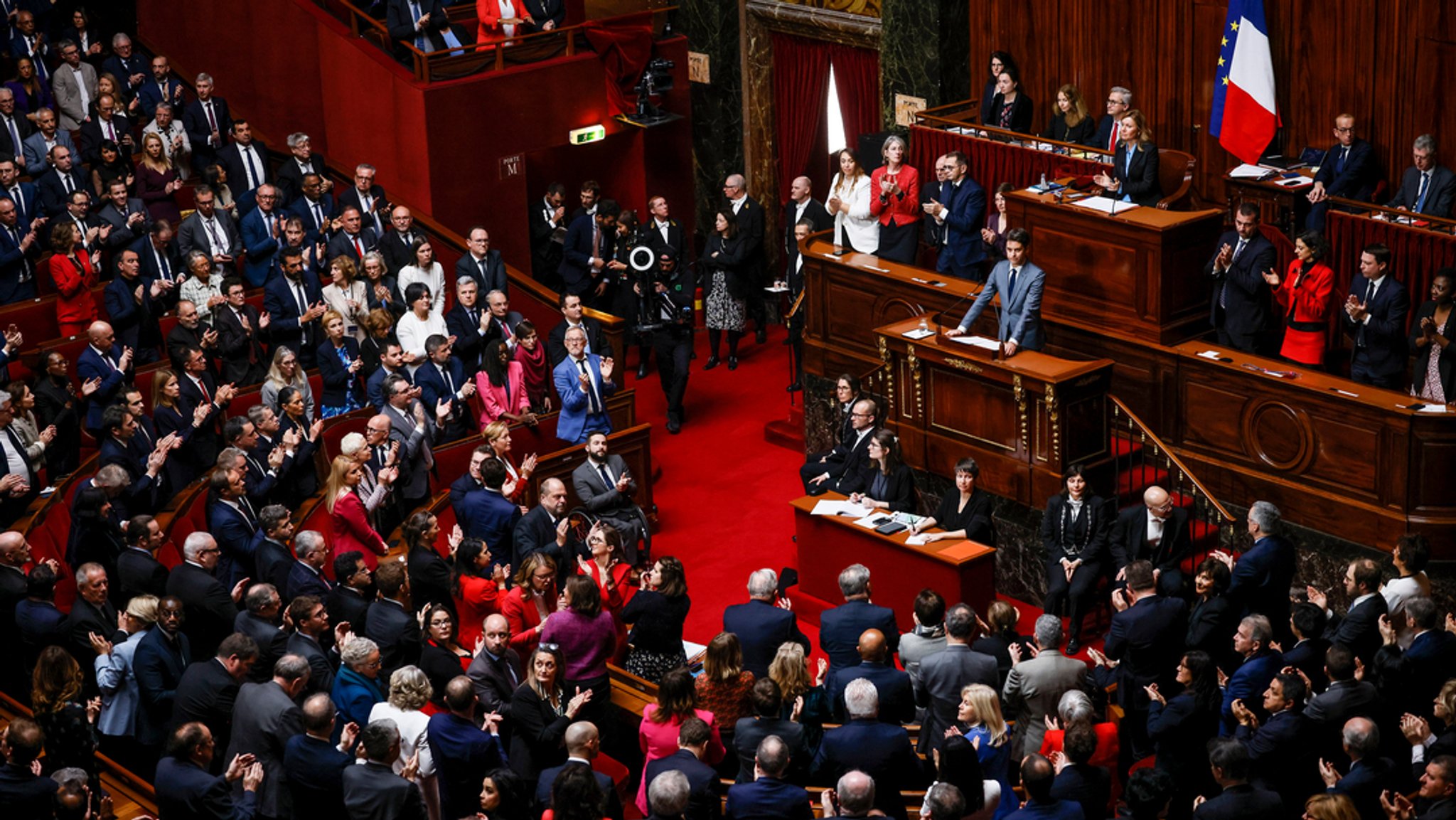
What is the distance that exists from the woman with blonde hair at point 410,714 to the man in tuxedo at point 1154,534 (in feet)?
13.8

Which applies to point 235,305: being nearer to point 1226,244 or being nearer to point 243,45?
point 243,45

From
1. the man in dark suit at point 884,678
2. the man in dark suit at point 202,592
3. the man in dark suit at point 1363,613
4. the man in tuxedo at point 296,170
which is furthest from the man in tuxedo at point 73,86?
the man in dark suit at point 1363,613

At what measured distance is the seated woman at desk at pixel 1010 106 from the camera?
13.5 m

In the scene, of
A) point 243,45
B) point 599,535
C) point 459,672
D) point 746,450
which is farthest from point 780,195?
point 459,672

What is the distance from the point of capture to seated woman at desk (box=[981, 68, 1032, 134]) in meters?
13.5

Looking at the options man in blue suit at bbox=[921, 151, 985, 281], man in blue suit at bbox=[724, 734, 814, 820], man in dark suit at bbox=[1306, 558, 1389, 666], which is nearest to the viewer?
man in blue suit at bbox=[724, 734, 814, 820]

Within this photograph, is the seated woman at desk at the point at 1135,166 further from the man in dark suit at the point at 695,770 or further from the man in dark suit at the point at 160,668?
the man in dark suit at the point at 160,668

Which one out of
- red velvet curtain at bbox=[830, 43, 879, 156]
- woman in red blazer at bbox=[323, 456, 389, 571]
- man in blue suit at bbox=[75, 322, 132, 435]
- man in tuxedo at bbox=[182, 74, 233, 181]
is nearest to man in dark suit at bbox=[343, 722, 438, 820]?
woman in red blazer at bbox=[323, 456, 389, 571]

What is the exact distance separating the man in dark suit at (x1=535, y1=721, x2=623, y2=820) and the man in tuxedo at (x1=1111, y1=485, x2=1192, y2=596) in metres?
3.91

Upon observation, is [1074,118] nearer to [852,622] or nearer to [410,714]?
[852,622]

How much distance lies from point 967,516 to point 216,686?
4.57 meters

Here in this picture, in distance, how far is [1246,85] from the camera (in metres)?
12.4

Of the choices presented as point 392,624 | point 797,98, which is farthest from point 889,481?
point 797,98

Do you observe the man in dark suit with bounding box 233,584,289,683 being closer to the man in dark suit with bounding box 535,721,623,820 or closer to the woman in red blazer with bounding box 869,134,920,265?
the man in dark suit with bounding box 535,721,623,820
